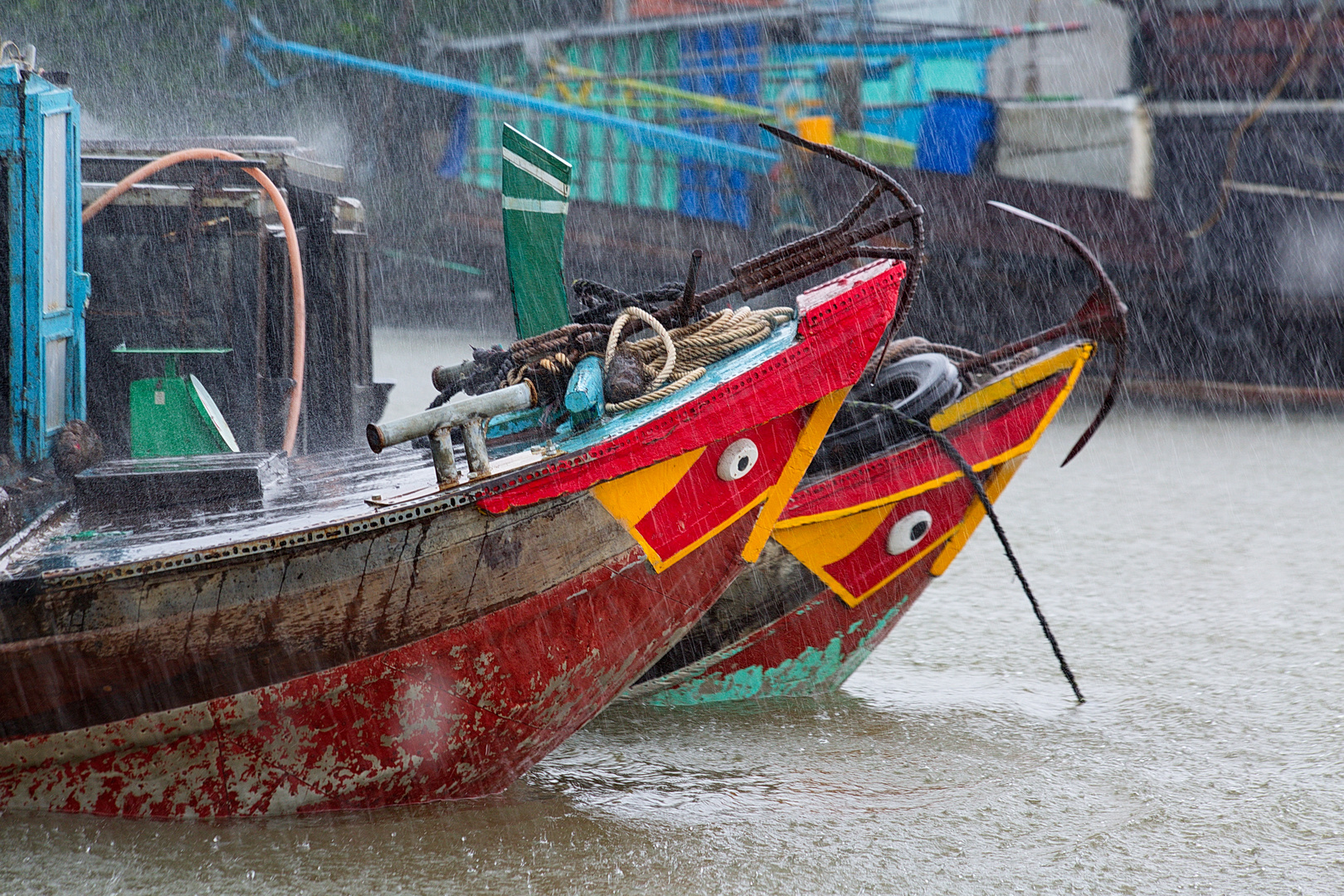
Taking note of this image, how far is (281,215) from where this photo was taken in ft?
13.4

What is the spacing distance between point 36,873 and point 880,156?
10114 mm

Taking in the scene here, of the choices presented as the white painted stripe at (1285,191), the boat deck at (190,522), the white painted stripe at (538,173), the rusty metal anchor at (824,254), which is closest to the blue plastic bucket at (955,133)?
the white painted stripe at (1285,191)

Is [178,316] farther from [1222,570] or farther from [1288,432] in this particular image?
[1288,432]

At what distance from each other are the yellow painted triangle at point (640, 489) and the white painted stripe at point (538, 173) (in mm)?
1060

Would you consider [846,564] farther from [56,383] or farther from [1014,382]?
[56,383]

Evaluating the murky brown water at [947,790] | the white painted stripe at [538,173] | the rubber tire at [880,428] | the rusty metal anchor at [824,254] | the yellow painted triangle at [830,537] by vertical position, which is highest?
the white painted stripe at [538,173]

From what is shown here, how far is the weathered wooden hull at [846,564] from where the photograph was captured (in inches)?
153

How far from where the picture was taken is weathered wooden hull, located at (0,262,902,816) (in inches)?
107

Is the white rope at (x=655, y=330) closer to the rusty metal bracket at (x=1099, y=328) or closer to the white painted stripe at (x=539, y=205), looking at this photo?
the white painted stripe at (x=539, y=205)

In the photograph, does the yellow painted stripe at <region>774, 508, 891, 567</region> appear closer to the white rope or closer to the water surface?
the water surface

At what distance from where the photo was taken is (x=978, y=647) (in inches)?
193

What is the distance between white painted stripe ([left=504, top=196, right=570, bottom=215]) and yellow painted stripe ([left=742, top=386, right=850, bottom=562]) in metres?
1.02

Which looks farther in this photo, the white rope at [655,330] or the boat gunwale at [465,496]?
the white rope at [655,330]

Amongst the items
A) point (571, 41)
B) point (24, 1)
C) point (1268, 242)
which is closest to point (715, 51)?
point (571, 41)
